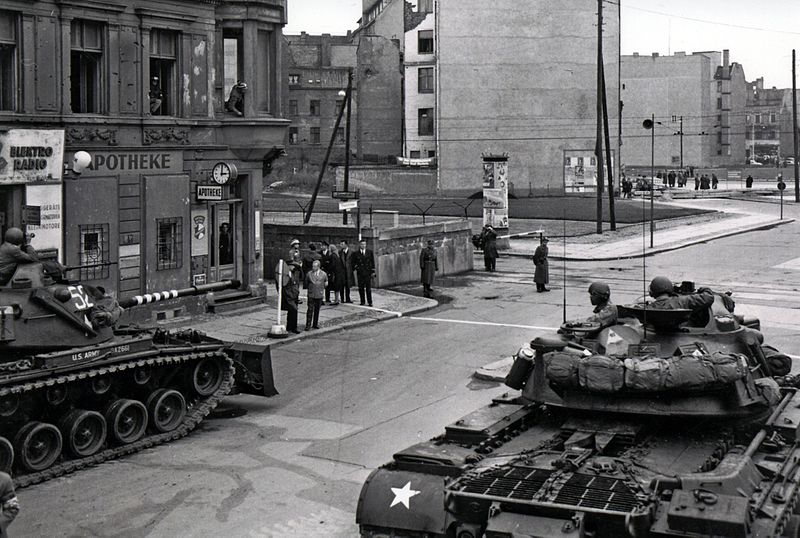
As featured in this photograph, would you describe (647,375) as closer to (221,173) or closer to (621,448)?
(621,448)

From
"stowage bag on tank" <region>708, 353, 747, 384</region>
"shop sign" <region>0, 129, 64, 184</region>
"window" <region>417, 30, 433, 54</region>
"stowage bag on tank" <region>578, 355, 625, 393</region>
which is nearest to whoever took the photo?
"stowage bag on tank" <region>708, 353, 747, 384</region>

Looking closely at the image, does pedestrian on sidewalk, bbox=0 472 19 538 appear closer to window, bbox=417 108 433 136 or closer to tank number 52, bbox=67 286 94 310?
tank number 52, bbox=67 286 94 310

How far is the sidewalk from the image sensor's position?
23156 millimetres

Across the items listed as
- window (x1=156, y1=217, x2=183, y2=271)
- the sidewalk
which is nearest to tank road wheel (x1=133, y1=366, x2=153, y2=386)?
the sidewalk

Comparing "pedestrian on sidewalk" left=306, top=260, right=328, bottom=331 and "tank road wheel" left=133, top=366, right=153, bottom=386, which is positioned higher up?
"pedestrian on sidewalk" left=306, top=260, right=328, bottom=331

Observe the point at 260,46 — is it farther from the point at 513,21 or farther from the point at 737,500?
the point at 513,21

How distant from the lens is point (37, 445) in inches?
530

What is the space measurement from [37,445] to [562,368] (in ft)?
22.2

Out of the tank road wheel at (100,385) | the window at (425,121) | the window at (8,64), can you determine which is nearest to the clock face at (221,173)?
the window at (8,64)

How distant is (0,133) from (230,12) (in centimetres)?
733

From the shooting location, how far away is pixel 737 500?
7.89 m

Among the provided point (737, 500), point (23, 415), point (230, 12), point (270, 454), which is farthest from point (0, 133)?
point (737, 500)

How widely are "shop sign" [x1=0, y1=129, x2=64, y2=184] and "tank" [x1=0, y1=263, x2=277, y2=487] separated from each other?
6.72 m

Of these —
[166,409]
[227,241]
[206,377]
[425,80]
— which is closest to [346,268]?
[227,241]
